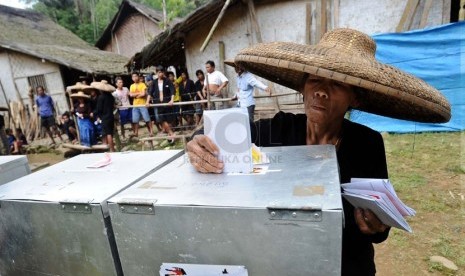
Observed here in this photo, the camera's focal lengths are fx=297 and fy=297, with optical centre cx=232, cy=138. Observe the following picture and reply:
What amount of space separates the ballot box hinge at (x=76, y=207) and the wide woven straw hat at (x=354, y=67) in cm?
72

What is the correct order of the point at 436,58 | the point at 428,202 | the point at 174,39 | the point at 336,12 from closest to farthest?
the point at 428,202 < the point at 436,58 < the point at 336,12 < the point at 174,39

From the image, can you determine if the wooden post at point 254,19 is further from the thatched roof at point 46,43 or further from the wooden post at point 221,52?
the thatched roof at point 46,43

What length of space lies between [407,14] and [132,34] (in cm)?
1919

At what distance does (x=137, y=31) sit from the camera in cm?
2067

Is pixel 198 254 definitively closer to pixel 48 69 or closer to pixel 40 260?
pixel 40 260

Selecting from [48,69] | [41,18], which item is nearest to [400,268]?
[48,69]

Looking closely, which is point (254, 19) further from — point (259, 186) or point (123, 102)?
point (259, 186)

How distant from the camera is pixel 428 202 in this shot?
3.04 m

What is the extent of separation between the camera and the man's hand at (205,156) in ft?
2.99

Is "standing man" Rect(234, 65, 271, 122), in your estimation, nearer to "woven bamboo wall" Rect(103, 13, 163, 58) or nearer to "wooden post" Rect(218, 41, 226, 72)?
"wooden post" Rect(218, 41, 226, 72)

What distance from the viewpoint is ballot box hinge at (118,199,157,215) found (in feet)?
2.34

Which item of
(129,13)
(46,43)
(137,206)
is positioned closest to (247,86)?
(137,206)

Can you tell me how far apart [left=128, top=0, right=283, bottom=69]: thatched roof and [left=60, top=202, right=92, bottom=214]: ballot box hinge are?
643cm

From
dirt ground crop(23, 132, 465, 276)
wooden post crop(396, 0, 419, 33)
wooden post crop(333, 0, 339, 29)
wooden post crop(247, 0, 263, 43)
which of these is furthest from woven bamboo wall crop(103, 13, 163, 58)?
dirt ground crop(23, 132, 465, 276)
